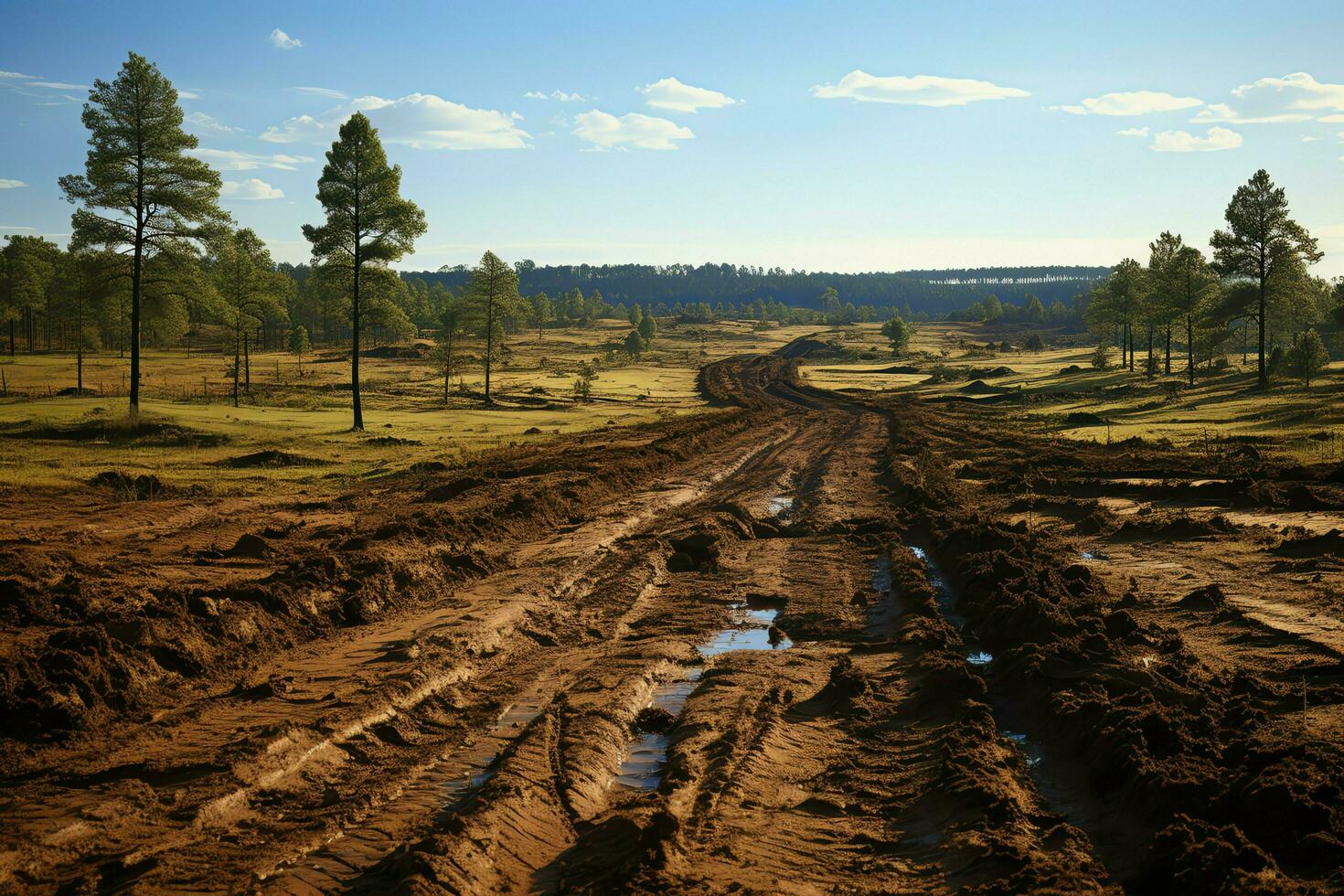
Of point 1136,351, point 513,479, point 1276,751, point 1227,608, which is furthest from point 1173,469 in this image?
point 1136,351

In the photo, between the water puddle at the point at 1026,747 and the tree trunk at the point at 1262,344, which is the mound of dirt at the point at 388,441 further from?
the tree trunk at the point at 1262,344

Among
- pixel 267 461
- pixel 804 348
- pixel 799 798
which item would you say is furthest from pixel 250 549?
pixel 804 348

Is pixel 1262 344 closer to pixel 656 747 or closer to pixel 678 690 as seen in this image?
pixel 678 690

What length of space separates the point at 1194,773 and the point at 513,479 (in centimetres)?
1900

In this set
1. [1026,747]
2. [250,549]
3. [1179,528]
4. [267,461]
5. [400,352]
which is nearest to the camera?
[1026,747]

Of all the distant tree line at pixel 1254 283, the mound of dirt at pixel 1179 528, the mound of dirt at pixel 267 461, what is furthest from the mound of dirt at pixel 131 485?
the distant tree line at pixel 1254 283

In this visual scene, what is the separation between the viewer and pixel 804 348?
5074 inches

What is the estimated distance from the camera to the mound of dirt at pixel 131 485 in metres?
19.6

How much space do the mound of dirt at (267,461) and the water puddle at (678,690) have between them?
58.8 feet

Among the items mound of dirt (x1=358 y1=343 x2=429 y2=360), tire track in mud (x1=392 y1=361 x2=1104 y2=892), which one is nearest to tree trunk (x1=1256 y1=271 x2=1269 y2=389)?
tire track in mud (x1=392 y1=361 x2=1104 y2=892)

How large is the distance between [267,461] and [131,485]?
6.18 m

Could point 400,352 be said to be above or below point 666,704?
above

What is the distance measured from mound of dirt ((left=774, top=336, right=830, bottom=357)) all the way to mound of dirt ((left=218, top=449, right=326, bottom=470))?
3742 inches

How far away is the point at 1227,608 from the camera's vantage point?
467 inches
